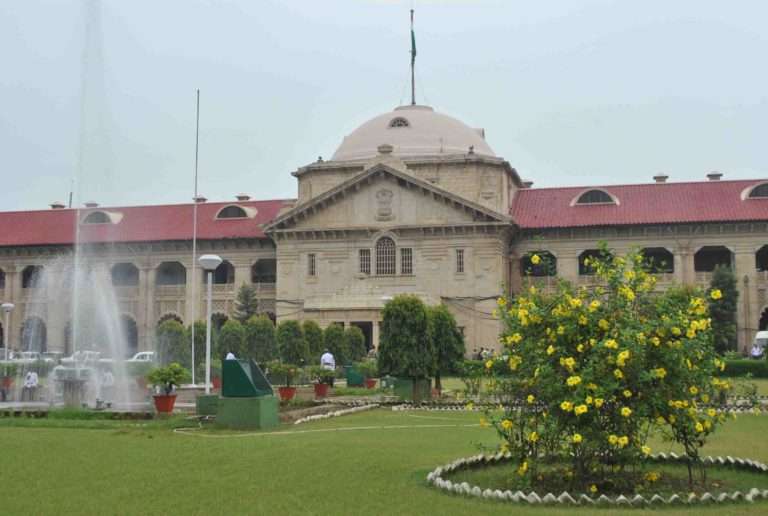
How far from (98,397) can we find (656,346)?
68.6 ft

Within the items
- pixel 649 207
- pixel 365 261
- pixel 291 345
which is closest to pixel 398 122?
pixel 365 261

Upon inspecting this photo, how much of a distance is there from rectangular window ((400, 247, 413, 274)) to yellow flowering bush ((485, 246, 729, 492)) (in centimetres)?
4599

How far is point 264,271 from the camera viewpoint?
221 ft

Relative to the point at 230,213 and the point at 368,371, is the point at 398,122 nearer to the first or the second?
the point at 230,213

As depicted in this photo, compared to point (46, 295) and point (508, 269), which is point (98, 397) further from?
point (46, 295)

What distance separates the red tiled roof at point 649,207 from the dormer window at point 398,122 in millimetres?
8595

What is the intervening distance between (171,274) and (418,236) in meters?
18.9

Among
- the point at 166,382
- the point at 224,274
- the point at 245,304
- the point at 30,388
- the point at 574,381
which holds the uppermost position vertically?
the point at 224,274

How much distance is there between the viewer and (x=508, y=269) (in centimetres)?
6122

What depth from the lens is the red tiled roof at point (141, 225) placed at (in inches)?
2589

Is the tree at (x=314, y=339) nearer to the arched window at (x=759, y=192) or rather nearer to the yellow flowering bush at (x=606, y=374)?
the arched window at (x=759, y=192)

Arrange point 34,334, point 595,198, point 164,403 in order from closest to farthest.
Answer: point 164,403, point 595,198, point 34,334

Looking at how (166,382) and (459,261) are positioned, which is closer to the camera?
(166,382)

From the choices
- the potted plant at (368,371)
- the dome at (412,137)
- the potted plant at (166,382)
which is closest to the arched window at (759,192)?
the dome at (412,137)
